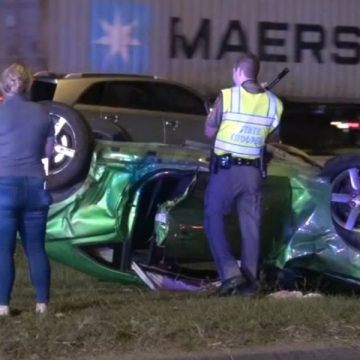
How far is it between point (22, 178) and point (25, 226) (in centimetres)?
30

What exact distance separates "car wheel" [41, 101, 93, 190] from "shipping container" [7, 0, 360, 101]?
9.33m

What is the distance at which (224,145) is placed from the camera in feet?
25.6

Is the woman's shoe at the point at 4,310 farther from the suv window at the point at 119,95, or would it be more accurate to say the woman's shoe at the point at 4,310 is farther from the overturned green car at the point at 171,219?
the suv window at the point at 119,95

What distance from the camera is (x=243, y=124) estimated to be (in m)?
7.81

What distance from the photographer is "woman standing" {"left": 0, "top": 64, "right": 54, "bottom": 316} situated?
6855 millimetres

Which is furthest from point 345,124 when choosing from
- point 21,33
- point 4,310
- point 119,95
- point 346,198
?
point 4,310

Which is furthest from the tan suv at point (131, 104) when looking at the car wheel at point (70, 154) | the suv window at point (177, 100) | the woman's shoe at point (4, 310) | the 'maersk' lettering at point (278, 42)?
the woman's shoe at point (4, 310)

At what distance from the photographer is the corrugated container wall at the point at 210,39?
1808 centimetres

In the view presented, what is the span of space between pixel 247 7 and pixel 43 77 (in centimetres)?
580

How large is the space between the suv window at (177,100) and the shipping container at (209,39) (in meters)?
2.69

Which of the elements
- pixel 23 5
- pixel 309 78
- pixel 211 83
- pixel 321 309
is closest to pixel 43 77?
pixel 23 5

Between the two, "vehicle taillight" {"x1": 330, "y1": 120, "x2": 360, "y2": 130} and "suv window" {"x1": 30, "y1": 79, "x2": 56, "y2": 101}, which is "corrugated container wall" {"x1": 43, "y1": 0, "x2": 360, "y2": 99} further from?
"suv window" {"x1": 30, "y1": 79, "x2": 56, "y2": 101}

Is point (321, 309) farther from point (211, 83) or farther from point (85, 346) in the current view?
point (211, 83)

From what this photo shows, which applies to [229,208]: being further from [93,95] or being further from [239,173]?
[93,95]
